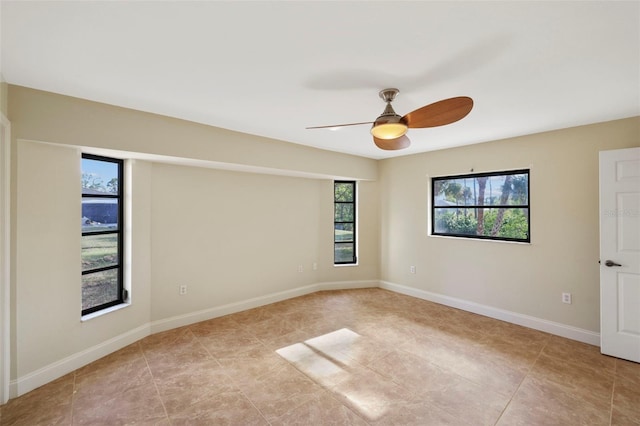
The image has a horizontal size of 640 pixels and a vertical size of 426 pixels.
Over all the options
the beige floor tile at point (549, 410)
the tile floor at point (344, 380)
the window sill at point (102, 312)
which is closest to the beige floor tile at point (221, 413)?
the tile floor at point (344, 380)

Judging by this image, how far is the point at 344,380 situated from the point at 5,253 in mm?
2931

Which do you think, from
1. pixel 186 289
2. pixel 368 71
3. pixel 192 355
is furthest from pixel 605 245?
pixel 186 289

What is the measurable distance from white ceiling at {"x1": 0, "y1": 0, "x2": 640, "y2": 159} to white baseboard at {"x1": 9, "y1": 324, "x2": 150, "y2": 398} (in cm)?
241

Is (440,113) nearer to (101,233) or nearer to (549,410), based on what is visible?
(549,410)

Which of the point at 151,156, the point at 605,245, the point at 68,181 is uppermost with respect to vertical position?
the point at 151,156

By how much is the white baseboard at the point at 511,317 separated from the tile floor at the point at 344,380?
0.11m

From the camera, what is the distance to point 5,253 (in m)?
2.18

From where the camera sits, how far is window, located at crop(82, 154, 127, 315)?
9.55 ft

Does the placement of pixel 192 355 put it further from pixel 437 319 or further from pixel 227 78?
pixel 437 319

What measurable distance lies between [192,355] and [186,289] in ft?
3.39

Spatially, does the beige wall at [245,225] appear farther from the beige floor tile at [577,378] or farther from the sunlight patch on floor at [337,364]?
the sunlight patch on floor at [337,364]

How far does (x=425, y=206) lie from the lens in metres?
4.73

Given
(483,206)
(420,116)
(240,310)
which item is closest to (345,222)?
(483,206)

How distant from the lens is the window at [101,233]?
9.55 feet
